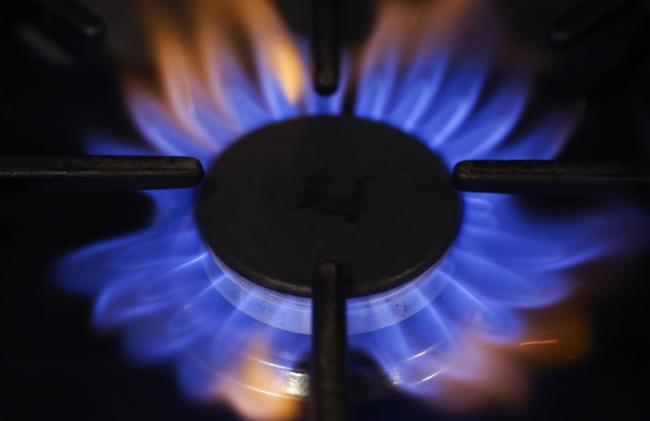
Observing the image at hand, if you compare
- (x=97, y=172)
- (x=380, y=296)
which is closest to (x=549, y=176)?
(x=380, y=296)

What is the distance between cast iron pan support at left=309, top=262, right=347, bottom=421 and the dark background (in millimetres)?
89

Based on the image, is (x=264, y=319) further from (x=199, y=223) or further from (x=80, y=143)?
(x=80, y=143)

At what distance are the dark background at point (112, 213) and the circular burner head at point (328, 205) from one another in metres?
0.10

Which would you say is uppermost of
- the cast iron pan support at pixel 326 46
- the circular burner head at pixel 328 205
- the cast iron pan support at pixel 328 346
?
the cast iron pan support at pixel 326 46

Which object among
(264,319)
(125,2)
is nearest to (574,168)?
(264,319)

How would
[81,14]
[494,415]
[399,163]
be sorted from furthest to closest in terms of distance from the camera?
1. [81,14]
2. [399,163]
3. [494,415]

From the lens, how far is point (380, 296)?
0.60 metres

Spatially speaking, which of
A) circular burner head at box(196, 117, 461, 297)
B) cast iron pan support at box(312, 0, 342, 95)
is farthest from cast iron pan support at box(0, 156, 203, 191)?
cast iron pan support at box(312, 0, 342, 95)

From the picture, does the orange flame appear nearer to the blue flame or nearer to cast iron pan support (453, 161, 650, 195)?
the blue flame

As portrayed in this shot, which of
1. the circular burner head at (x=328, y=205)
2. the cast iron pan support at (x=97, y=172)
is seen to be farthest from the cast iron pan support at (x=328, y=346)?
the cast iron pan support at (x=97, y=172)

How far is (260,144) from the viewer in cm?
70

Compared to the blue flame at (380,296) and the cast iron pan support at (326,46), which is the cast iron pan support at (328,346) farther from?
the cast iron pan support at (326,46)

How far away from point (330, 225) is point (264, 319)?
9cm

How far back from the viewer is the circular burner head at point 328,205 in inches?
23.5
